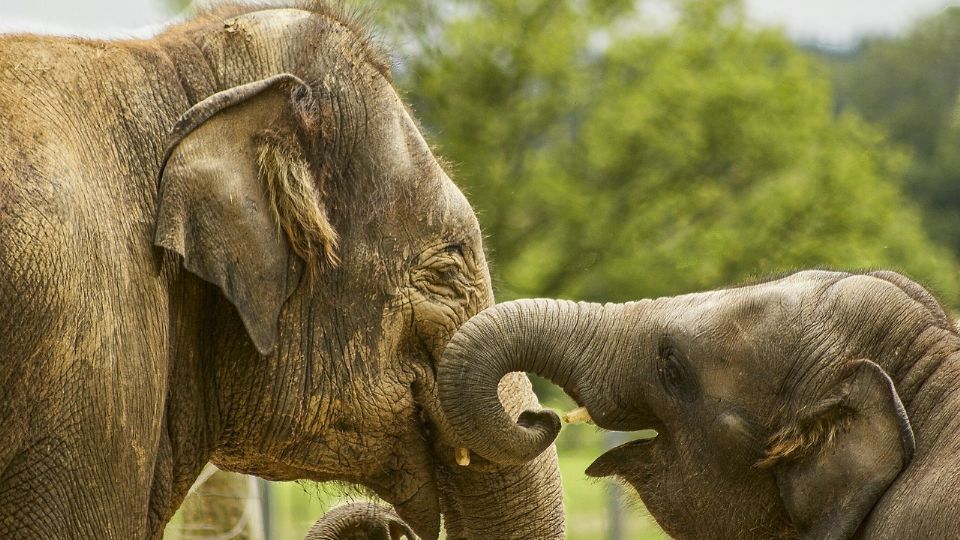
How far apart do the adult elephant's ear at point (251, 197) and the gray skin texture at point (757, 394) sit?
0.58 metres

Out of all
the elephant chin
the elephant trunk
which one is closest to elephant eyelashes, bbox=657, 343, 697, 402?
the elephant trunk

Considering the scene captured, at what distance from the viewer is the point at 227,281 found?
4598 mm

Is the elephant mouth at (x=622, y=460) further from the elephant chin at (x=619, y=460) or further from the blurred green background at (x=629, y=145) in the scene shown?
the blurred green background at (x=629, y=145)

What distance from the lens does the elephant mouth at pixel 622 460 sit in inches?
193

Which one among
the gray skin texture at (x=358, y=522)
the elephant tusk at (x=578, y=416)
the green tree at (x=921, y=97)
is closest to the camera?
the elephant tusk at (x=578, y=416)

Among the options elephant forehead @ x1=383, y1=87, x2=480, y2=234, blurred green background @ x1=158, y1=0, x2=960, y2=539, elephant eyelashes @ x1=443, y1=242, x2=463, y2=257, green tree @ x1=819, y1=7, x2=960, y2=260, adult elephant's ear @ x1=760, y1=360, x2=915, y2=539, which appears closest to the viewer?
adult elephant's ear @ x1=760, y1=360, x2=915, y2=539

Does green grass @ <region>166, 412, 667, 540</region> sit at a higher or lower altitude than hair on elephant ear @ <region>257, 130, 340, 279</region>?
lower

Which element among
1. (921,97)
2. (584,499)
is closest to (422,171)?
(584,499)

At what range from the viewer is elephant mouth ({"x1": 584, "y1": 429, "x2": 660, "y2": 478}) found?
4.91 metres

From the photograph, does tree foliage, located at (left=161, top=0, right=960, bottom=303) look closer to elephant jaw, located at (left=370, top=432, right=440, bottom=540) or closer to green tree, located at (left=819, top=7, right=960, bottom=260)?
green tree, located at (left=819, top=7, right=960, bottom=260)

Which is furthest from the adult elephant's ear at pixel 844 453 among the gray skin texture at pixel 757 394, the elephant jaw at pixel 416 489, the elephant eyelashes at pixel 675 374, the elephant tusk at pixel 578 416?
the elephant jaw at pixel 416 489

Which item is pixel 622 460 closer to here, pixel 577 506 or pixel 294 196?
pixel 294 196

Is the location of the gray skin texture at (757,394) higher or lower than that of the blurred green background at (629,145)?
higher

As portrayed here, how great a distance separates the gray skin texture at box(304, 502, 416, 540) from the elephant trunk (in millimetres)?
1204
